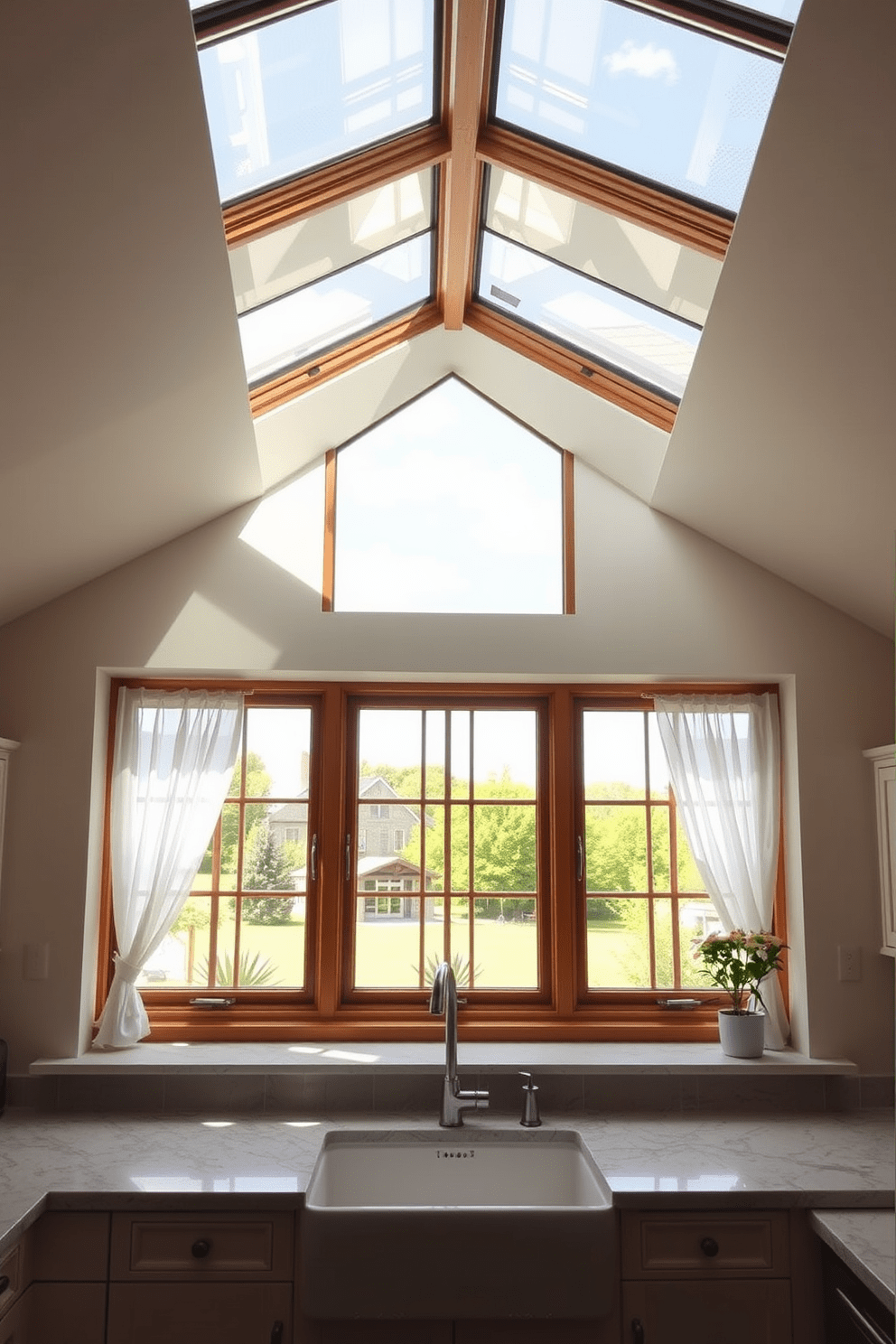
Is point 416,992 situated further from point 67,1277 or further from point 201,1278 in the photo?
point 67,1277

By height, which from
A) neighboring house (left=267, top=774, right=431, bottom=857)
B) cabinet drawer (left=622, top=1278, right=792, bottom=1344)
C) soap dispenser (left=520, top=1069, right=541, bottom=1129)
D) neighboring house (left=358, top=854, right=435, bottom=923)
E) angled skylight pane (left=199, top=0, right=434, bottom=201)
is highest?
angled skylight pane (left=199, top=0, right=434, bottom=201)

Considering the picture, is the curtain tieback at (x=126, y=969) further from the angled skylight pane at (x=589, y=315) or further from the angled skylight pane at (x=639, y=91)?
the angled skylight pane at (x=639, y=91)

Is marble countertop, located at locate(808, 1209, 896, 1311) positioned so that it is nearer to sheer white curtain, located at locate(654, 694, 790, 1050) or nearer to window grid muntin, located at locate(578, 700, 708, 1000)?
sheer white curtain, located at locate(654, 694, 790, 1050)

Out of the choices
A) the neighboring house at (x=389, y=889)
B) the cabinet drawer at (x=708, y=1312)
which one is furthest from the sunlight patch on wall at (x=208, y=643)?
the cabinet drawer at (x=708, y=1312)

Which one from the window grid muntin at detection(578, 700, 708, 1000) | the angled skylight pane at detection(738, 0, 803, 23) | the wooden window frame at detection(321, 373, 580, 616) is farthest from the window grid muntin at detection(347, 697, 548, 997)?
the angled skylight pane at detection(738, 0, 803, 23)

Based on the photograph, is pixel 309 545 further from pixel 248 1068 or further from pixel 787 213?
pixel 787 213

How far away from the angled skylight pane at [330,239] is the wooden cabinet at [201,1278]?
2.26 metres

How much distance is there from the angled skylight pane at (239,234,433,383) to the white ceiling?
0.58 feet

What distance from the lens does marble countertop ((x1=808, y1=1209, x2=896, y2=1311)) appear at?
2.02 meters

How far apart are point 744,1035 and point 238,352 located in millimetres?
2472

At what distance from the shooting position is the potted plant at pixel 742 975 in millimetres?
3217

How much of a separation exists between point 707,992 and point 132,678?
7.27 ft

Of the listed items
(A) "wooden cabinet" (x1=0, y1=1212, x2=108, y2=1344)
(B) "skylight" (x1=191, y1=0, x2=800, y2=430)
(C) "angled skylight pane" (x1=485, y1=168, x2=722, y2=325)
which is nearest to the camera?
(B) "skylight" (x1=191, y1=0, x2=800, y2=430)

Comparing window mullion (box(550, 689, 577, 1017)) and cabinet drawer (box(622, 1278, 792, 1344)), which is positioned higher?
window mullion (box(550, 689, 577, 1017))
